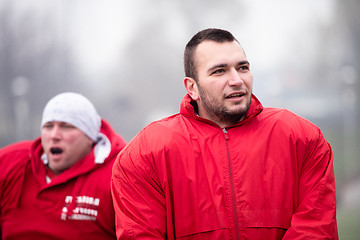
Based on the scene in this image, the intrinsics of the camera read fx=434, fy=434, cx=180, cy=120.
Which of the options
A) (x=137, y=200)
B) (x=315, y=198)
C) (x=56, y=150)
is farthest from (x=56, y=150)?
(x=315, y=198)

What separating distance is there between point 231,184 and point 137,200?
0.39 metres

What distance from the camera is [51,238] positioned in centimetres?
240

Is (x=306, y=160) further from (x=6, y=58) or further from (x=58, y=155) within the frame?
(x=6, y=58)

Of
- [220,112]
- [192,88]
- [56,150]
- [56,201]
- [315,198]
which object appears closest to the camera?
[315,198]

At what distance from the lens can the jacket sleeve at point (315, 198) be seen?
5.40 feet

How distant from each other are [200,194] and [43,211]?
1.14 meters

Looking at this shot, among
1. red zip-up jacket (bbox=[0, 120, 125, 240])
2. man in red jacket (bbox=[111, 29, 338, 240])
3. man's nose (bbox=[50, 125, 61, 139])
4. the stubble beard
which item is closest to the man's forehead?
man in red jacket (bbox=[111, 29, 338, 240])

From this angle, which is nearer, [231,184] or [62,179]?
[231,184]

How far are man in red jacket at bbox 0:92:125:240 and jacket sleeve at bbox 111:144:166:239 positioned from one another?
66cm

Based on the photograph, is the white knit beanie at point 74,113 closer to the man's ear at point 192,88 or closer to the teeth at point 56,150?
the teeth at point 56,150

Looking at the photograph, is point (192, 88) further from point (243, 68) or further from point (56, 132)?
point (56, 132)

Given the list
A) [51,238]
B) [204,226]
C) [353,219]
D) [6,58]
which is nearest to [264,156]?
[204,226]

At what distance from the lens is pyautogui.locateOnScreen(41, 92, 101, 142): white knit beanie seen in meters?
2.63

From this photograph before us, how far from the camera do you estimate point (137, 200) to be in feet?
5.81
